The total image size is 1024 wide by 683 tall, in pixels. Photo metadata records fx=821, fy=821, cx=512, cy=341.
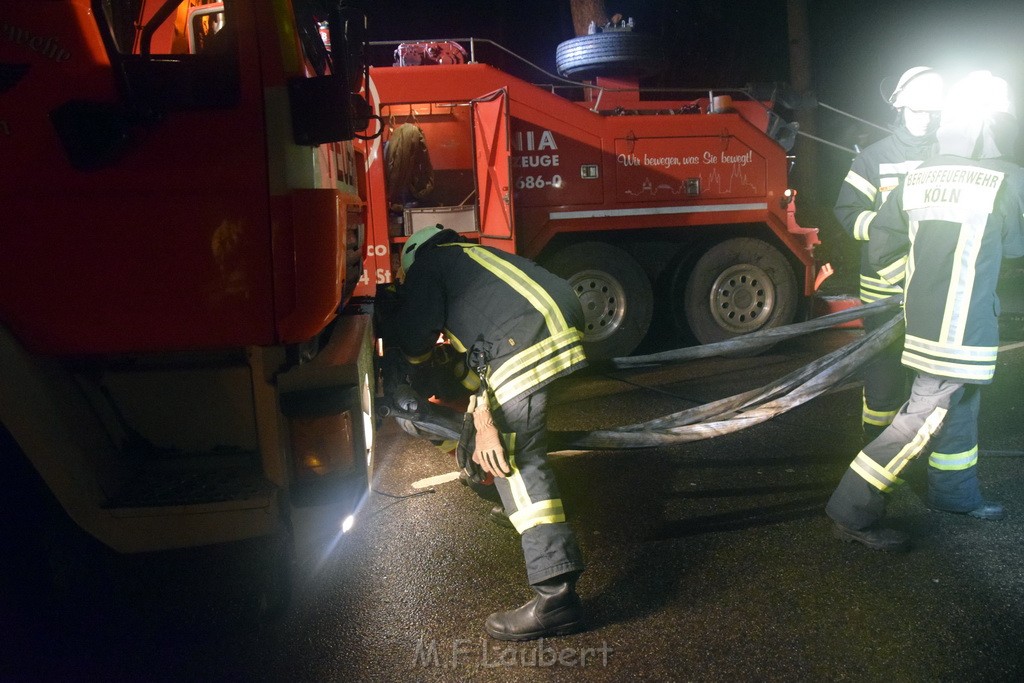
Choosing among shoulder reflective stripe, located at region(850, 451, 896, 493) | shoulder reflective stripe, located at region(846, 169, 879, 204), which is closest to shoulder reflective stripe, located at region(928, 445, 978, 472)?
shoulder reflective stripe, located at region(850, 451, 896, 493)

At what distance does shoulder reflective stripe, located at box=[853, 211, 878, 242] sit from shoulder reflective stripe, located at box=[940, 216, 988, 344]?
820 mm

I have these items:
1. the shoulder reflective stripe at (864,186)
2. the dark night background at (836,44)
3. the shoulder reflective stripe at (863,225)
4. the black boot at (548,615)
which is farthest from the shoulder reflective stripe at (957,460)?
the dark night background at (836,44)

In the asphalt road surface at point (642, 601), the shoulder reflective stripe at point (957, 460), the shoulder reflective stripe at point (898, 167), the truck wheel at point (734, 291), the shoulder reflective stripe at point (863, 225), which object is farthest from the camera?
the truck wheel at point (734, 291)

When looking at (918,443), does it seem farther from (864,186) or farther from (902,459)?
(864,186)

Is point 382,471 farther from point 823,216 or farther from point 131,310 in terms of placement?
point 823,216

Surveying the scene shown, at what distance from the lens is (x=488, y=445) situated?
2.71 meters

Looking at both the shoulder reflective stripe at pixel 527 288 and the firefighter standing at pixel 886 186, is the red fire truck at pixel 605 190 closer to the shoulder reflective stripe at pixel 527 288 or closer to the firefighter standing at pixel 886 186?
the firefighter standing at pixel 886 186

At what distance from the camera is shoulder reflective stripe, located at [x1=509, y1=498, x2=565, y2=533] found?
272cm

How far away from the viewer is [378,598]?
3.06m

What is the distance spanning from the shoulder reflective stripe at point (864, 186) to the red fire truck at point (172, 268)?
289 centimetres

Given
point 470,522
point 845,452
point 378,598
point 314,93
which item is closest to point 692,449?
point 845,452

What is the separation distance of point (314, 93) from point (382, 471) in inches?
102

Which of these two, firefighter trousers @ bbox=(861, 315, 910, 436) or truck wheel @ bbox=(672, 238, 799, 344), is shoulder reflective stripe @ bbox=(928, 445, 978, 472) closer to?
firefighter trousers @ bbox=(861, 315, 910, 436)

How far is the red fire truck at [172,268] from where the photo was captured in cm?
217
